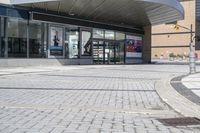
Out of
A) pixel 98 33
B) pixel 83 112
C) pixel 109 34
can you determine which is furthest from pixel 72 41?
pixel 83 112

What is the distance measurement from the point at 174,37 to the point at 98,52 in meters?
52.5

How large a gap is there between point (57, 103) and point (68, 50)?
28697mm

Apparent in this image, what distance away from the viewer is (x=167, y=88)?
1553 centimetres

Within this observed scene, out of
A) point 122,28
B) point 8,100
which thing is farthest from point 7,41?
point 8,100

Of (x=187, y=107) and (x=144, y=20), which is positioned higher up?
(x=144, y=20)

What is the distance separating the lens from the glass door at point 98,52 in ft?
145

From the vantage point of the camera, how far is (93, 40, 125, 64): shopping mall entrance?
44.6 m

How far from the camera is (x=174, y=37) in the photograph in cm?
9438

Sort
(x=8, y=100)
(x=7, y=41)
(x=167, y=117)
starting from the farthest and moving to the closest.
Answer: (x=7, y=41) < (x=8, y=100) < (x=167, y=117)

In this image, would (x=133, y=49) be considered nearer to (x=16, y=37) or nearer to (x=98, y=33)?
(x=98, y=33)

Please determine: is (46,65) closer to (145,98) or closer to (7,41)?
(7,41)

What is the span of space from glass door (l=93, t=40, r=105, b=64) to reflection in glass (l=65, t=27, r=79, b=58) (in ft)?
11.8

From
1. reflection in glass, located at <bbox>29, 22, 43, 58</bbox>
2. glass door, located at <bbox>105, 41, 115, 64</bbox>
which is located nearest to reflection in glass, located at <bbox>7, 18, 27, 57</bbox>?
reflection in glass, located at <bbox>29, 22, 43, 58</bbox>

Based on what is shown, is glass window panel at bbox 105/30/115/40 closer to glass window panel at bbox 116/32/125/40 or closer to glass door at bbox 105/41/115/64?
glass door at bbox 105/41/115/64
